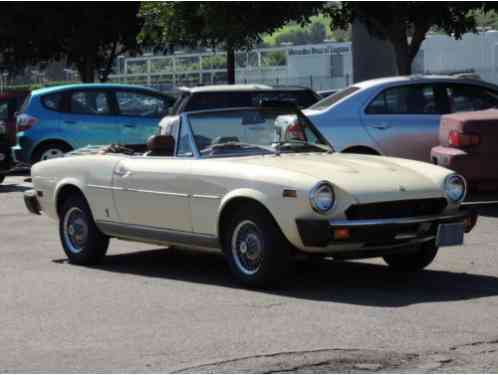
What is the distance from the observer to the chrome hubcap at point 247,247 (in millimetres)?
8750

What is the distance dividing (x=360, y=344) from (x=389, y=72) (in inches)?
867

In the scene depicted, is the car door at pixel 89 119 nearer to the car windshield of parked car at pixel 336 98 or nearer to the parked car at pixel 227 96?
the parked car at pixel 227 96

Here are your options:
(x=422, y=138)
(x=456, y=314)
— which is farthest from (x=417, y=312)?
(x=422, y=138)

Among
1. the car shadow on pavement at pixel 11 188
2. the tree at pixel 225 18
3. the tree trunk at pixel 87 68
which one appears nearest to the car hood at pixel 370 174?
the car shadow on pavement at pixel 11 188

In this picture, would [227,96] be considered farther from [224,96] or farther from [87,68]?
[87,68]

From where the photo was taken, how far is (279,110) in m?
10.1

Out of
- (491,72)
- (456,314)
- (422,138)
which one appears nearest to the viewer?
(456,314)

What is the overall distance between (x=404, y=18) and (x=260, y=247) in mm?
13806

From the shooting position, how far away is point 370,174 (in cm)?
887

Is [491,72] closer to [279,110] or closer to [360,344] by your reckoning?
[279,110]

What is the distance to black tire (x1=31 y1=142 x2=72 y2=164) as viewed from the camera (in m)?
20.6

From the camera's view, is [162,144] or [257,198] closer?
[257,198]

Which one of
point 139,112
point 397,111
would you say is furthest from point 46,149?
point 397,111

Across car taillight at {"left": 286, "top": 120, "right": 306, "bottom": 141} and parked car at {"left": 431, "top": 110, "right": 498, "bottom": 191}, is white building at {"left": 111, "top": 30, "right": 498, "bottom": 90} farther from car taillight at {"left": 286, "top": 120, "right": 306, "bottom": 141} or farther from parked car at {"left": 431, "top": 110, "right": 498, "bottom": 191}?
car taillight at {"left": 286, "top": 120, "right": 306, "bottom": 141}
